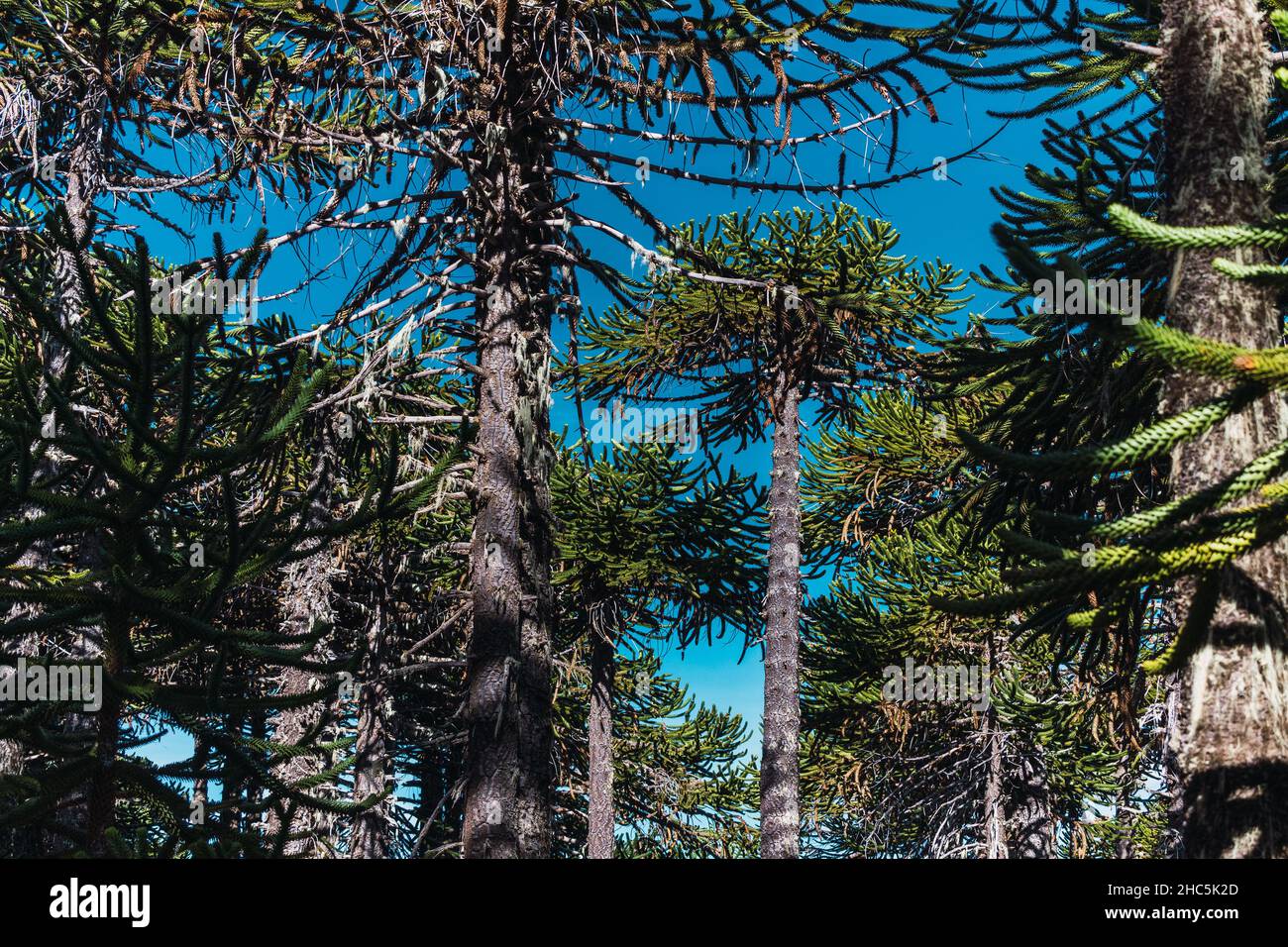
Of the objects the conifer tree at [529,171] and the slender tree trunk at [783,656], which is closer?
the conifer tree at [529,171]

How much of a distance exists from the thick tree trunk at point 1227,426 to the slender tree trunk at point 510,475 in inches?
136

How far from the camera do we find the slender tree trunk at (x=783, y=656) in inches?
449

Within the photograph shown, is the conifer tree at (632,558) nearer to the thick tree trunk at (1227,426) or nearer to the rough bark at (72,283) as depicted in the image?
the rough bark at (72,283)

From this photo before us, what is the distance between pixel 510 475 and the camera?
6.13m

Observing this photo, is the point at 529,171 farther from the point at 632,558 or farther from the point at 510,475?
the point at 632,558

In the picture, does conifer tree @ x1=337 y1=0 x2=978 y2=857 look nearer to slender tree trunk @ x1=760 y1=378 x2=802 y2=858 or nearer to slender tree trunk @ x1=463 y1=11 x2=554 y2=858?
slender tree trunk @ x1=463 y1=11 x2=554 y2=858

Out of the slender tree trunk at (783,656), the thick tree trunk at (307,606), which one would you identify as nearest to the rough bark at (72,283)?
the thick tree trunk at (307,606)

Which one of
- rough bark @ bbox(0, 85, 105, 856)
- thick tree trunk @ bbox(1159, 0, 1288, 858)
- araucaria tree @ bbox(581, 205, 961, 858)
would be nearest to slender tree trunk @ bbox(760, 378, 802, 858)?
araucaria tree @ bbox(581, 205, 961, 858)

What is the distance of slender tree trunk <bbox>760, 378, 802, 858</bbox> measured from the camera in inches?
449

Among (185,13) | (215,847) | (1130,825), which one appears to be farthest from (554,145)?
(1130,825)

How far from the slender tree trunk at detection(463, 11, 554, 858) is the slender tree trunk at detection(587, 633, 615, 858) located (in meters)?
6.70

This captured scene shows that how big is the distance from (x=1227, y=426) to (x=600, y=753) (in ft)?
36.3
